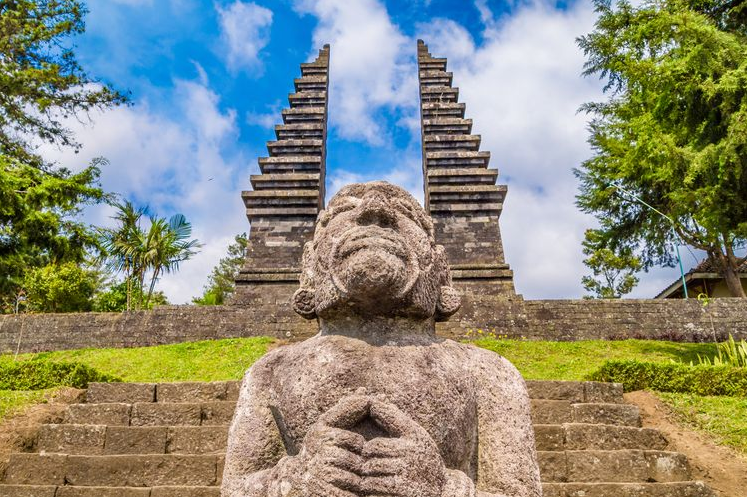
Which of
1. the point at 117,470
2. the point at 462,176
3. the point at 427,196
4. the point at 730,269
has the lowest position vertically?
the point at 117,470

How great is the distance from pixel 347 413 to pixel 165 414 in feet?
15.1

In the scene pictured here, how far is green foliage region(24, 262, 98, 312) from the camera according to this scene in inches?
816

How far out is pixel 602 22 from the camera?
14.6m

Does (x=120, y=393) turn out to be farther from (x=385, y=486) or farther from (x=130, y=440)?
(x=385, y=486)

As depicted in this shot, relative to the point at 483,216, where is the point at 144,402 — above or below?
below

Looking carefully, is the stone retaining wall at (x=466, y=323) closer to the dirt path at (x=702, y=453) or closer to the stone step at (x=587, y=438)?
the dirt path at (x=702, y=453)

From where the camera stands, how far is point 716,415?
630cm

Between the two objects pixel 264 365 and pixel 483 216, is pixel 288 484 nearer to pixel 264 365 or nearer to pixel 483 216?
pixel 264 365

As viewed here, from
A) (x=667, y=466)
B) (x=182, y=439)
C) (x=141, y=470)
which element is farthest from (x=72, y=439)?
(x=667, y=466)

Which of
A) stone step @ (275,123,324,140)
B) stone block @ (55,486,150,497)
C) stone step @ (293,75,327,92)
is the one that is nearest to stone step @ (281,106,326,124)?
stone step @ (275,123,324,140)

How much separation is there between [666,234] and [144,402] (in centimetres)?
2391

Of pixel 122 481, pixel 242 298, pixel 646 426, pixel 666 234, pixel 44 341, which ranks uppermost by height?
pixel 666 234

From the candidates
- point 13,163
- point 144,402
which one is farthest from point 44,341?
point 144,402

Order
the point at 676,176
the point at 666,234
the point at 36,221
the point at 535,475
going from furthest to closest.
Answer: the point at 666,234, the point at 36,221, the point at 676,176, the point at 535,475
